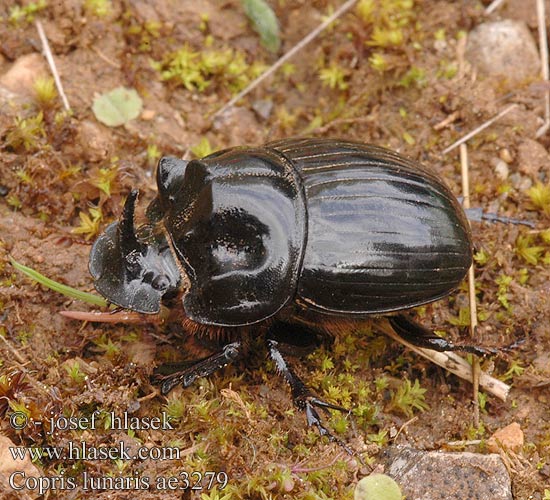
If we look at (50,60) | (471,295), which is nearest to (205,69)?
(50,60)

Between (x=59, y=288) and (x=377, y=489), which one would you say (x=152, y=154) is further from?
(x=377, y=489)

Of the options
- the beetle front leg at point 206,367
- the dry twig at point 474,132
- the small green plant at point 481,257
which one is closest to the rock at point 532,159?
the dry twig at point 474,132

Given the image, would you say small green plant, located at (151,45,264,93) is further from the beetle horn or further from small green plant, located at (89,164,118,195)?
the beetle horn

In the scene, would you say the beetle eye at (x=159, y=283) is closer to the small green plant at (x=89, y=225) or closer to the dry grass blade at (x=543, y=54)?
the small green plant at (x=89, y=225)

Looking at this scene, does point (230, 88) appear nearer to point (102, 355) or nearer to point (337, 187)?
point (337, 187)

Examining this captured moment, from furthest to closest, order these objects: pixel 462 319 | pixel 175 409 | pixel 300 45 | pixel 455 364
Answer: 1. pixel 300 45
2. pixel 462 319
3. pixel 455 364
4. pixel 175 409

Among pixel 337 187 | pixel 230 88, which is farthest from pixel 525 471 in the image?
pixel 230 88
